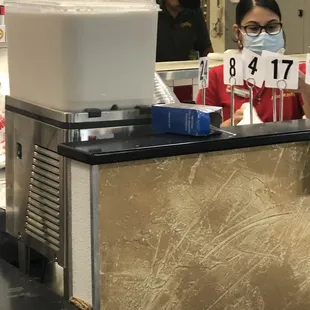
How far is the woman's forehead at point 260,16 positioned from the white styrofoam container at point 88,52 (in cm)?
119

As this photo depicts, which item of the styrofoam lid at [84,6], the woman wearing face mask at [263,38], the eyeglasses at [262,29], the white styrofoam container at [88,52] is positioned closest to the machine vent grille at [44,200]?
the white styrofoam container at [88,52]

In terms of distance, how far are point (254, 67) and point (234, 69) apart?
0.08m

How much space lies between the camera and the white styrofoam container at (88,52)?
1173mm

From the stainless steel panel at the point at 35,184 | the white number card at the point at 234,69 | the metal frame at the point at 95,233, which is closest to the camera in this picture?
the metal frame at the point at 95,233

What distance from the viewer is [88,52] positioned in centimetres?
118

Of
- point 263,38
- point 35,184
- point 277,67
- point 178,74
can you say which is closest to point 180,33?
point 178,74

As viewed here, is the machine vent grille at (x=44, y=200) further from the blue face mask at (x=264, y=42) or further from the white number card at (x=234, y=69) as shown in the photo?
the blue face mask at (x=264, y=42)

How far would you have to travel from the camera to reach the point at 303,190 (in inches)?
51.8

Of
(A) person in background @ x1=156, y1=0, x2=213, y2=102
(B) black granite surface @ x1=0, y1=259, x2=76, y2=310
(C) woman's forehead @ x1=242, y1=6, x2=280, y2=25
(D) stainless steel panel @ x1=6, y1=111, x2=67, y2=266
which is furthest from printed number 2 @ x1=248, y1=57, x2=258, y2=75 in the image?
(A) person in background @ x1=156, y1=0, x2=213, y2=102

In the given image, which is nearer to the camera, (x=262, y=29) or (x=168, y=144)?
(x=168, y=144)

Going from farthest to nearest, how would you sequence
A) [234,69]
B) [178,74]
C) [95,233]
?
1. [178,74]
2. [234,69]
3. [95,233]

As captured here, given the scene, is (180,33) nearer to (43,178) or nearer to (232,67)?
(232,67)

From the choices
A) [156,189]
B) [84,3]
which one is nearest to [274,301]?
[156,189]

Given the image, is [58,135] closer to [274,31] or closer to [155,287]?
[155,287]
